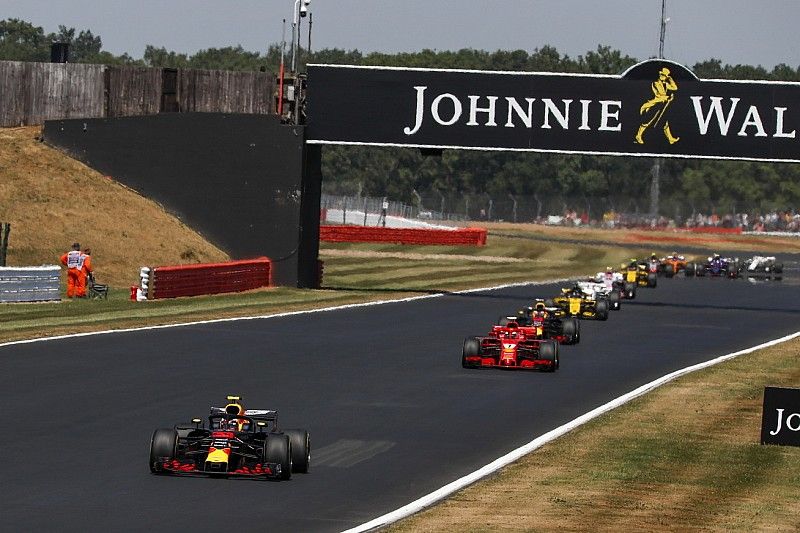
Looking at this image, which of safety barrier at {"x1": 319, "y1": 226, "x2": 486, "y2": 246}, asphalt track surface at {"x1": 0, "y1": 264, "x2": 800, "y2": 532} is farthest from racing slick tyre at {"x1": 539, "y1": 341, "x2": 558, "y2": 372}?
safety barrier at {"x1": 319, "y1": 226, "x2": 486, "y2": 246}

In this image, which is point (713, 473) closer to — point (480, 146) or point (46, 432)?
point (46, 432)

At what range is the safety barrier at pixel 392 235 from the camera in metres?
80.4

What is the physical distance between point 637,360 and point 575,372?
Result: 3004 mm

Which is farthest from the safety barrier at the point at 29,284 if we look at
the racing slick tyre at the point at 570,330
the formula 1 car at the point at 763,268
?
the formula 1 car at the point at 763,268

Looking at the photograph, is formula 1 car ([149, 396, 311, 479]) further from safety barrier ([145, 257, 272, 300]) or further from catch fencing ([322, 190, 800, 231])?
catch fencing ([322, 190, 800, 231])

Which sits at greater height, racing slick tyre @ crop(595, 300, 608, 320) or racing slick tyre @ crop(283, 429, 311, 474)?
racing slick tyre @ crop(283, 429, 311, 474)

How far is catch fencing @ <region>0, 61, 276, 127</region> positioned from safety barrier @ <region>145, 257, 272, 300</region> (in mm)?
5718

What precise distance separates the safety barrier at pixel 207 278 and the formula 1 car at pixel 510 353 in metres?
16.2

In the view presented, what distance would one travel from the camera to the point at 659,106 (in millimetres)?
47969

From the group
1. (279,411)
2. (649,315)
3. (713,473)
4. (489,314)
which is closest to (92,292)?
(489,314)

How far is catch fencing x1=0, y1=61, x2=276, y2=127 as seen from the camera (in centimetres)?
5466

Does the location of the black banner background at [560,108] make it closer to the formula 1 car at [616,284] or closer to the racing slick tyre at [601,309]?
the formula 1 car at [616,284]

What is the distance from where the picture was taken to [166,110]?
55406mm

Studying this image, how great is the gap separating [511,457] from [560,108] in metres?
30.5
